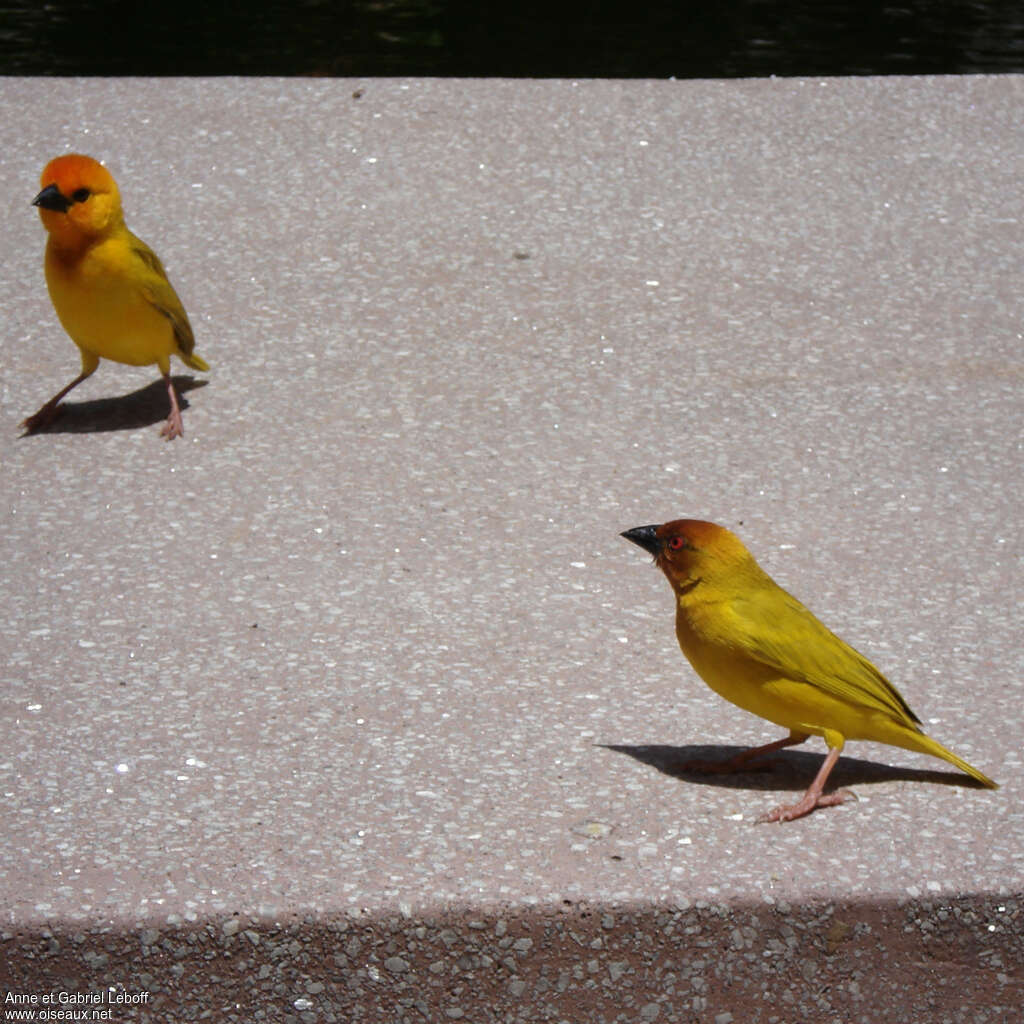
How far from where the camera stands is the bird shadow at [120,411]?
468 cm

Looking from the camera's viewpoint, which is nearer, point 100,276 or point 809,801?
point 809,801

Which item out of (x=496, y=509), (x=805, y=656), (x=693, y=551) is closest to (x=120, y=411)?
(x=496, y=509)

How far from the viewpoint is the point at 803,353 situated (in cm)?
505

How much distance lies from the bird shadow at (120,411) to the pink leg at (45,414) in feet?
0.04

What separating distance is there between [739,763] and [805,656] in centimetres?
34

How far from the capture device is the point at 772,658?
2889mm

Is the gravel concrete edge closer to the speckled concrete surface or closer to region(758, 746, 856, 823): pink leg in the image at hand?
the speckled concrete surface

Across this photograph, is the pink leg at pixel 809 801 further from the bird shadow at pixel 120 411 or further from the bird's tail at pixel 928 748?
the bird shadow at pixel 120 411

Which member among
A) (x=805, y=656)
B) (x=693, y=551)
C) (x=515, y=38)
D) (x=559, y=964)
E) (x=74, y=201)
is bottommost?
(x=559, y=964)

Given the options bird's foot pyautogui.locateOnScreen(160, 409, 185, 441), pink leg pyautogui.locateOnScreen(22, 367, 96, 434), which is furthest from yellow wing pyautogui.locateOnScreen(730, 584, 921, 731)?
→ pink leg pyautogui.locateOnScreen(22, 367, 96, 434)

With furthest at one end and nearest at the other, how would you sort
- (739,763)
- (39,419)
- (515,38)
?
(515,38) → (39,419) → (739,763)

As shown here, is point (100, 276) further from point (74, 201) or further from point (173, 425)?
point (173, 425)

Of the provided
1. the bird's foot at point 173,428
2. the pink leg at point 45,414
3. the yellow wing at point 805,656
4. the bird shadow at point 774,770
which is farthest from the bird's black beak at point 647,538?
the pink leg at point 45,414

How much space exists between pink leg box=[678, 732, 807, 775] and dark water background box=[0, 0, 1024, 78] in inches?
260
